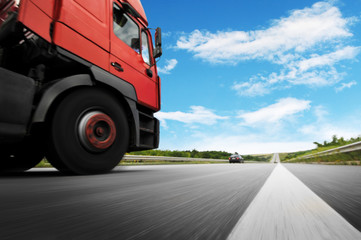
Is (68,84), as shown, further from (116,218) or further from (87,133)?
(116,218)

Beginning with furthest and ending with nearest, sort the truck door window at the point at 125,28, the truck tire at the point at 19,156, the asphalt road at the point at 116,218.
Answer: the truck door window at the point at 125,28, the truck tire at the point at 19,156, the asphalt road at the point at 116,218

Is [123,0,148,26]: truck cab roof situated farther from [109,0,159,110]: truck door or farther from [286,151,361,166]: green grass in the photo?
[286,151,361,166]: green grass

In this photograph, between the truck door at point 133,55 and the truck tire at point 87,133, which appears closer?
the truck tire at point 87,133

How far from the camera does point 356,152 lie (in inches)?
362

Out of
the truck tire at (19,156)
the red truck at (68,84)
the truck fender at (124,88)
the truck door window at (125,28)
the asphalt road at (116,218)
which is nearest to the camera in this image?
the asphalt road at (116,218)

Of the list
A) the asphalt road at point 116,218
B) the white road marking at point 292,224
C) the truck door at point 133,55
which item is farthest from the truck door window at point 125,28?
the white road marking at point 292,224

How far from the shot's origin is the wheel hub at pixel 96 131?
3414 mm

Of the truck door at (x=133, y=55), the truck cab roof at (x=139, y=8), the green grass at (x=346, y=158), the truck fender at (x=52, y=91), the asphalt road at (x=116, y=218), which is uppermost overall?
the truck cab roof at (x=139, y=8)

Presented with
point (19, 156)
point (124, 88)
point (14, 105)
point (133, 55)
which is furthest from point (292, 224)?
point (19, 156)

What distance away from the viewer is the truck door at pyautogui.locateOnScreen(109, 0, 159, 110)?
4.08 metres

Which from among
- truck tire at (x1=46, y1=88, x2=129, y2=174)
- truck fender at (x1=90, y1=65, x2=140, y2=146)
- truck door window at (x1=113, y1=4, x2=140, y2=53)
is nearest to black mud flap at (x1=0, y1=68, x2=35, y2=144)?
truck tire at (x1=46, y1=88, x2=129, y2=174)

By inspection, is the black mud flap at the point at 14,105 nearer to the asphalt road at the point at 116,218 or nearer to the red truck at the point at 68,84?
the red truck at the point at 68,84

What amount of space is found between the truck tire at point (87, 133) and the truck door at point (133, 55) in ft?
1.98

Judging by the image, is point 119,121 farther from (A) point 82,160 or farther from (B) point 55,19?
(B) point 55,19
